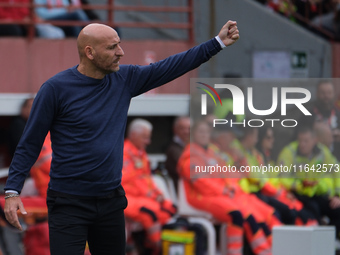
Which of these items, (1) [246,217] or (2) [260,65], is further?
(2) [260,65]

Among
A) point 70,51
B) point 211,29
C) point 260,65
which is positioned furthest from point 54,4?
point 260,65

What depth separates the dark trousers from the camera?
4078mm

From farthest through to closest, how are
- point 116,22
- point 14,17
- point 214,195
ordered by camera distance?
point 116,22, point 14,17, point 214,195

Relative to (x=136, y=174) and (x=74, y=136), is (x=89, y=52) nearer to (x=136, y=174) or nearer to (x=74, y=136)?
(x=74, y=136)

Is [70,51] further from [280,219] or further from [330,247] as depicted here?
[330,247]

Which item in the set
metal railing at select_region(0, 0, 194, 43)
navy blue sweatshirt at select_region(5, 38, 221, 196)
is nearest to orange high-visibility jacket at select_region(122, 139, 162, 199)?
metal railing at select_region(0, 0, 194, 43)

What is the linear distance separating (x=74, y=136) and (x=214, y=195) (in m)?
3.80

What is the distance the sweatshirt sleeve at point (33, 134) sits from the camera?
4035mm

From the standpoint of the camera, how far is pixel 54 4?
9.64m

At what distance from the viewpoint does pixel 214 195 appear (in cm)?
771

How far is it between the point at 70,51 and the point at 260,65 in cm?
300

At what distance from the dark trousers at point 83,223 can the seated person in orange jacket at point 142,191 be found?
3.13 metres

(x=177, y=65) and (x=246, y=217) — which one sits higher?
(x=177, y=65)

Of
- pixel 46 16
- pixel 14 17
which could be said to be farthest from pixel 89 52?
pixel 46 16
